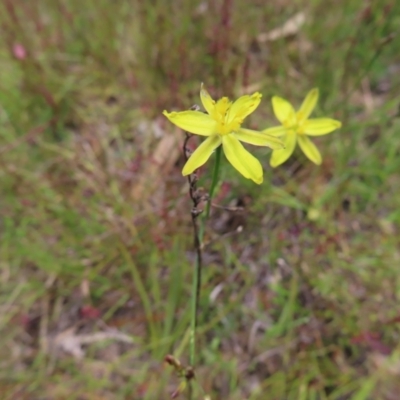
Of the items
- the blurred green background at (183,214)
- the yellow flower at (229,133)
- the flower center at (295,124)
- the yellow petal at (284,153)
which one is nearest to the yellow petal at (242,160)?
the yellow flower at (229,133)

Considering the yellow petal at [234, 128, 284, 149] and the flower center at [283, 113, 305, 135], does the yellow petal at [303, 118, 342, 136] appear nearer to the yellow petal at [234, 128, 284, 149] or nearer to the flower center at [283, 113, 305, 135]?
the flower center at [283, 113, 305, 135]

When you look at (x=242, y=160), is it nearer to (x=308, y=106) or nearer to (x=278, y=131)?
(x=278, y=131)

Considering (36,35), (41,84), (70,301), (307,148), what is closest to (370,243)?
(307,148)

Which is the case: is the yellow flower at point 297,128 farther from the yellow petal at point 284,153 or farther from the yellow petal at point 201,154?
the yellow petal at point 201,154

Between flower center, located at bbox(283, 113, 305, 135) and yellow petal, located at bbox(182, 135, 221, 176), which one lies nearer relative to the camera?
yellow petal, located at bbox(182, 135, 221, 176)

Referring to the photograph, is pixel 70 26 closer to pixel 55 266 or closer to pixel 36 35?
pixel 36 35

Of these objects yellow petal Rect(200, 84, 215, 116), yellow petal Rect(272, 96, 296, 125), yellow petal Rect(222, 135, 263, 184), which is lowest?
yellow petal Rect(222, 135, 263, 184)

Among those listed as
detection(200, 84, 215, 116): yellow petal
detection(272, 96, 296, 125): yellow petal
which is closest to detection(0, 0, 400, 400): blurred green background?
detection(272, 96, 296, 125): yellow petal
